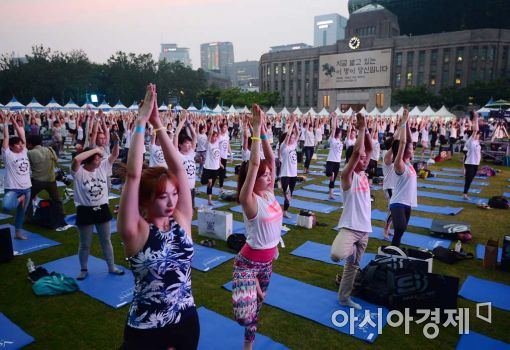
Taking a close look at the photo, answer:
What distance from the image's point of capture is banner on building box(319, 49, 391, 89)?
74688mm

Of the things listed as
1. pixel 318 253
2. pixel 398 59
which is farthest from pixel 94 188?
pixel 398 59

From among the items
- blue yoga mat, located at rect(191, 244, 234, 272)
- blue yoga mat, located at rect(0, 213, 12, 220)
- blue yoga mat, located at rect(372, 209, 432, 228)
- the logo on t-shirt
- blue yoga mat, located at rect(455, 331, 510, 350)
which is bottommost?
blue yoga mat, located at rect(455, 331, 510, 350)

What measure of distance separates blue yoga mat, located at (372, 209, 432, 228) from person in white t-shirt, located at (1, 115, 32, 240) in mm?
8814

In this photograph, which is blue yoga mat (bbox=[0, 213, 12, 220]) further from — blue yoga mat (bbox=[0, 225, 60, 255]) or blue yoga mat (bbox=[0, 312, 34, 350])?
blue yoga mat (bbox=[0, 312, 34, 350])

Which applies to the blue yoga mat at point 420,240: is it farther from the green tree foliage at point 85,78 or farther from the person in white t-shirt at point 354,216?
the green tree foliage at point 85,78

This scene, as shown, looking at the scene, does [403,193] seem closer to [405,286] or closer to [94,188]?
[405,286]

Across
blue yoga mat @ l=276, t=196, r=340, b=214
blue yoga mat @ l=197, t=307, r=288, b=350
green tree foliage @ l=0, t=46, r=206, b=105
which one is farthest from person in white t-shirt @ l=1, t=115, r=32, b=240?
green tree foliage @ l=0, t=46, r=206, b=105

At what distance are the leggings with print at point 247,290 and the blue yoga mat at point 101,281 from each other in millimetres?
2565

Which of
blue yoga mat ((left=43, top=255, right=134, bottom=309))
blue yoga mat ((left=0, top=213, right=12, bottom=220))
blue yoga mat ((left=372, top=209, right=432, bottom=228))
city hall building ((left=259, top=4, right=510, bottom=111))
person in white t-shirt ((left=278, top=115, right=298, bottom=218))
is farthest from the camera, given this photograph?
city hall building ((left=259, top=4, right=510, bottom=111))

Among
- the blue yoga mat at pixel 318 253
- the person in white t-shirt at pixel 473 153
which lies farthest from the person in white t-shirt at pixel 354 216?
the person in white t-shirt at pixel 473 153

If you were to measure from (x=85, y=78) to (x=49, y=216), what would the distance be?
2706 inches

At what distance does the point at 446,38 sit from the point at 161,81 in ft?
202

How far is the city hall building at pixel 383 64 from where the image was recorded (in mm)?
66562

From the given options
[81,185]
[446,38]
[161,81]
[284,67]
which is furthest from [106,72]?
[81,185]
